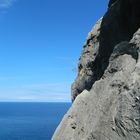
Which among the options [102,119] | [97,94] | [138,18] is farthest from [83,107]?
[138,18]

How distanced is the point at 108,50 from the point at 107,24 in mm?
1399

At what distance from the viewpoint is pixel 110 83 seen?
14.1 m

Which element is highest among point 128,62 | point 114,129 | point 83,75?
point 83,75

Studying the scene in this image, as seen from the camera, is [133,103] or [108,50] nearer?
[133,103]

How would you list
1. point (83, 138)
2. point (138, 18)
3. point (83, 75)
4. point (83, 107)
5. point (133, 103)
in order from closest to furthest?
1. point (133, 103)
2. point (83, 138)
3. point (83, 107)
4. point (138, 18)
5. point (83, 75)

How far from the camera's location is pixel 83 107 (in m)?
16.6

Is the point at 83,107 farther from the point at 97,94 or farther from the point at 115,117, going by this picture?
the point at 115,117

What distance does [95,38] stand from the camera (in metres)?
21.2

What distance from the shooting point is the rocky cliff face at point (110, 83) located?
39.9 ft

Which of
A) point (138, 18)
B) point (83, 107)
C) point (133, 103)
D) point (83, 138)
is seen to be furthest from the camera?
point (138, 18)

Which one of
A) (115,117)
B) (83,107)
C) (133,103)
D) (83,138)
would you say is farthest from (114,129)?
(83,107)

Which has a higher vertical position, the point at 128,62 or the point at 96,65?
the point at 96,65

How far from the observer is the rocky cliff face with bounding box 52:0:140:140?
1217 centimetres

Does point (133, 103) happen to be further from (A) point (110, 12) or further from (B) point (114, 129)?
(A) point (110, 12)
